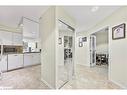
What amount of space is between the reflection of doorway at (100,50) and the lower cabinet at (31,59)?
3344 millimetres

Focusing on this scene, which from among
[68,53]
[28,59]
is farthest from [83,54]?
[28,59]

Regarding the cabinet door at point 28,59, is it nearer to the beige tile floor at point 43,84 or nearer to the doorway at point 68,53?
the beige tile floor at point 43,84

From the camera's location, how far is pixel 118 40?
2.88 m

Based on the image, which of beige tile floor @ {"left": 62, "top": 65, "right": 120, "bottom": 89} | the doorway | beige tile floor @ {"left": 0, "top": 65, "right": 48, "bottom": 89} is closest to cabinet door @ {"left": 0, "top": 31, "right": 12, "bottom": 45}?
beige tile floor @ {"left": 0, "top": 65, "right": 48, "bottom": 89}

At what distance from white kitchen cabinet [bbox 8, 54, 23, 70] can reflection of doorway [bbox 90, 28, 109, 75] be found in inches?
158

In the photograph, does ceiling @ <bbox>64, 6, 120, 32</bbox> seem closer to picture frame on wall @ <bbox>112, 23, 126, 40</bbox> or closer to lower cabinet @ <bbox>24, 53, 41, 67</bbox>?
picture frame on wall @ <bbox>112, 23, 126, 40</bbox>

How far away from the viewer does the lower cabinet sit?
17.5ft

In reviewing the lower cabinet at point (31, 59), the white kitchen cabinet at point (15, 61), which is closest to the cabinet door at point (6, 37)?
the white kitchen cabinet at point (15, 61)

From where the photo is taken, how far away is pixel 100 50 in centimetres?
729

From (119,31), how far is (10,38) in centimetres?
484

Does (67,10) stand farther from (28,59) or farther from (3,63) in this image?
(28,59)
